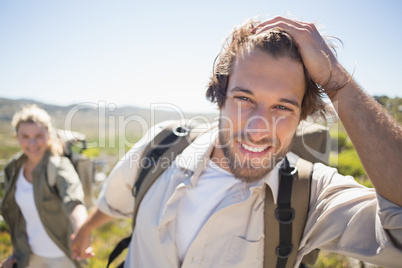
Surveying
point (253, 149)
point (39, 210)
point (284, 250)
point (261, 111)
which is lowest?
point (39, 210)

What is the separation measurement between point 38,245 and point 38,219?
362 millimetres

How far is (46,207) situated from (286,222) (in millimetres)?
3214

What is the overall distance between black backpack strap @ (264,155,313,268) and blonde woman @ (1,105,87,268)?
8.11 feet

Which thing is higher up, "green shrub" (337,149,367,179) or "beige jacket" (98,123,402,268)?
"beige jacket" (98,123,402,268)

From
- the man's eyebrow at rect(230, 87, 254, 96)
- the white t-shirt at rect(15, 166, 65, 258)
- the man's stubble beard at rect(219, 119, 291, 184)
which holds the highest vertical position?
the man's eyebrow at rect(230, 87, 254, 96)

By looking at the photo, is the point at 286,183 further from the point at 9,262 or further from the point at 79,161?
the point at 9,262

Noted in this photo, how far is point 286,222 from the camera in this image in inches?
60.2

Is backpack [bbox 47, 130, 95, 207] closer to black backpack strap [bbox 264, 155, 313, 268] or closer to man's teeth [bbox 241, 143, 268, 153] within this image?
man's teeth [bbox 241, 143, 268, 153]

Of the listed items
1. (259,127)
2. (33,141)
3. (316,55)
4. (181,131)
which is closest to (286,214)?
(259,127)

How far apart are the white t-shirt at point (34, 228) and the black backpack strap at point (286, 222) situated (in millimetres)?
3097

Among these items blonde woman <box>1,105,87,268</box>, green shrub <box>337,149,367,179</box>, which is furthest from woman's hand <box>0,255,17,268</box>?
green shrub <box>337,149,367,179</box>

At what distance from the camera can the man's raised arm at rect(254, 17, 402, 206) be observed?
124cm

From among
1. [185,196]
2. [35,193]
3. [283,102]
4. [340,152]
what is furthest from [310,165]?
[340,152]

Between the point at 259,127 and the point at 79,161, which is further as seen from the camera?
the point at 79,161
